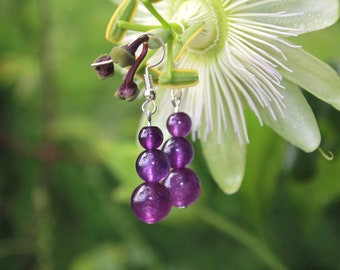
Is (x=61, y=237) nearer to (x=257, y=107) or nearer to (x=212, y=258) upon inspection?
(x=212, y=258)

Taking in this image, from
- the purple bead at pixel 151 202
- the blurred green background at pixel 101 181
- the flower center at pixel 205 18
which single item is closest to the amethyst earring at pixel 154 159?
the purple bead at pixel 151 202

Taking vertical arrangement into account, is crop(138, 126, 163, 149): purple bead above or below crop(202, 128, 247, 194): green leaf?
above

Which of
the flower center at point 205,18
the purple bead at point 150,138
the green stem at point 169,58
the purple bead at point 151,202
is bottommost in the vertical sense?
the purple bead at point 151,202

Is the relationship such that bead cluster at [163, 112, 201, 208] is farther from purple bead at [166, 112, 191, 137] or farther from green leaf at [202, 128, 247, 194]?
green leaf at [202, 128, 247, 194]

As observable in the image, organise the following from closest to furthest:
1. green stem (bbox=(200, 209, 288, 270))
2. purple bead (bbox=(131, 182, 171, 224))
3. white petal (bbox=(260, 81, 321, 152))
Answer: purple bead (bbox=(131, 182, 171, 224)) < white petal (bbox=(260, 81, 321, 152)) < green stem (bbox=(200, 209, 288, 270))

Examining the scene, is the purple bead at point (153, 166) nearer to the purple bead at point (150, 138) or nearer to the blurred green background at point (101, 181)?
the purple bead at point (150, 138)

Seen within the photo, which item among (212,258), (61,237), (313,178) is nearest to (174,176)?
(313,178)

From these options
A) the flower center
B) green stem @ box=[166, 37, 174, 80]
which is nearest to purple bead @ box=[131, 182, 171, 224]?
green stem @ box=[166, 37, 174, 80]
